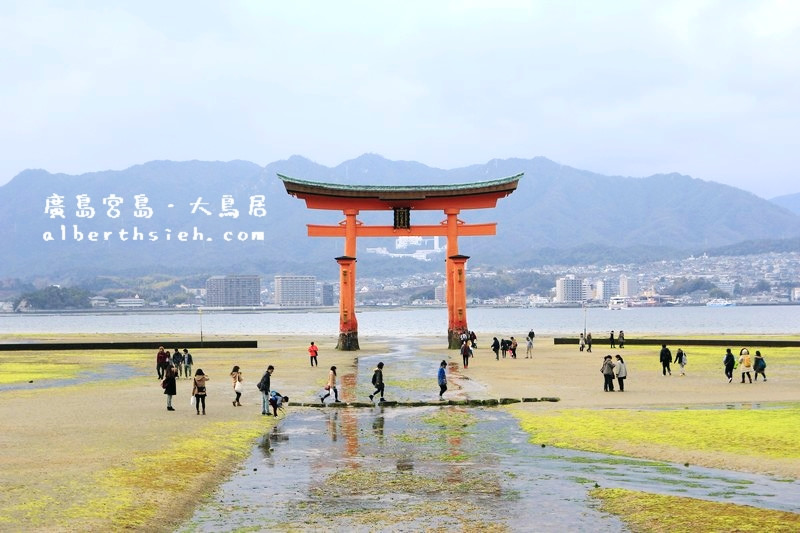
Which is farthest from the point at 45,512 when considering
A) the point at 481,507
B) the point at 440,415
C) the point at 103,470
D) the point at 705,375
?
the point at 705,375

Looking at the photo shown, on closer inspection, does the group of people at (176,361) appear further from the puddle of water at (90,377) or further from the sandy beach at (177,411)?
the puddle of water at (90,377)

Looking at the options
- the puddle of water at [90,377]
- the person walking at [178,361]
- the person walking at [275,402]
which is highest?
the person walking at [178,361]

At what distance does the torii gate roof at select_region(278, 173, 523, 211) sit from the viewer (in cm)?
6150

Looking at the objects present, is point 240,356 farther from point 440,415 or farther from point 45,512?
point 45,512

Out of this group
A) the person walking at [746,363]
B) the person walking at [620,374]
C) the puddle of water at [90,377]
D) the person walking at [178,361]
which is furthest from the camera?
the person walking at [178,361]

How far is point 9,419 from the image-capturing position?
26031 mm

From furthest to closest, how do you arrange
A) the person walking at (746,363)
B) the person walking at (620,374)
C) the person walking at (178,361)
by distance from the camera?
1. the person walking at (178,361)
2. the person walking at (746,363)
3. the person walking at (620,374)

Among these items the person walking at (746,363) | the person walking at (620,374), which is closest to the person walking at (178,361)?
the person walking at (620,374)

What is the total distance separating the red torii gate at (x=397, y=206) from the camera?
61844mm

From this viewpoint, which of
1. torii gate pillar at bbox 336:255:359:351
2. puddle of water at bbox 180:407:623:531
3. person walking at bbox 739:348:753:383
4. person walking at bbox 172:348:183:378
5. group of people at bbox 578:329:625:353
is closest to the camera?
puddle of water at bbox 180:407:623:531

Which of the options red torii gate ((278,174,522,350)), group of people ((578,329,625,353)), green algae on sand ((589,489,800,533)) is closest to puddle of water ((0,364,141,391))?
red torii gate ((278,174,522,350))

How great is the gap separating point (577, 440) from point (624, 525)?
8442 mm

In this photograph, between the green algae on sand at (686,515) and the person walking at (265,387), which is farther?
the person walking at (265,387)

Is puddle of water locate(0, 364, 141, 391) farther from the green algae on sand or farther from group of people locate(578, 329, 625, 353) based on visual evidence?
group of people locate(578, 329, 625, 353)
